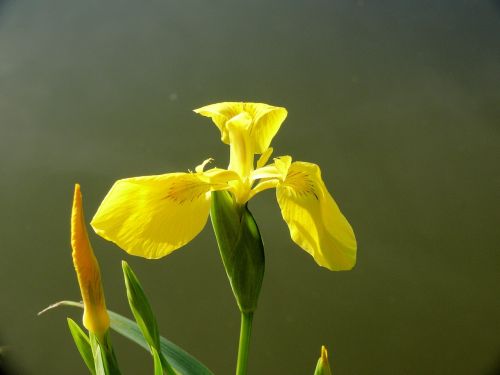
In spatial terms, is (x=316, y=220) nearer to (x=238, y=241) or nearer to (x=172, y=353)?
(x=238, y=241)

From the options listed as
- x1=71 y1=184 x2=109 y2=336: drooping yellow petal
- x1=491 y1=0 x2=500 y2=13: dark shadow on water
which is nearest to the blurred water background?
x1=491 y1=0 x2=500 y2=13: dark shadow on water

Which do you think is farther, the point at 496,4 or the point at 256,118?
the point at 496,4

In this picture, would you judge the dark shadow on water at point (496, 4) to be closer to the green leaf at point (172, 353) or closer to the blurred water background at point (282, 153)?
the blurred water background at point (282, 153)

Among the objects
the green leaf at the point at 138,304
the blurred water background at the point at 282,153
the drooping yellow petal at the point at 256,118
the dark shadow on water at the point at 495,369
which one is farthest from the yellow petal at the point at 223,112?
the dark shadow on water at the point at 495,369

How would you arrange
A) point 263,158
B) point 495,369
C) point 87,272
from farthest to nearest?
1. point 495,369
2. point 263,158
3. point 87,272

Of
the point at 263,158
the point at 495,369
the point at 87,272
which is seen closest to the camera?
the point at 87,272

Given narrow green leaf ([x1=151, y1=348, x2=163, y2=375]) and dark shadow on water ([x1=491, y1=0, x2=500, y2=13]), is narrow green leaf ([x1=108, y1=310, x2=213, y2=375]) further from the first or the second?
dark shadow on water ([x1=491, y1=0, x2=500, y2=13])

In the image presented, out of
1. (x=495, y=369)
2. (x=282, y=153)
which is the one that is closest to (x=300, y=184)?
(x=282, y=153)

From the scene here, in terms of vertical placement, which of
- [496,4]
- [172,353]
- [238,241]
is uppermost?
[496,4]
